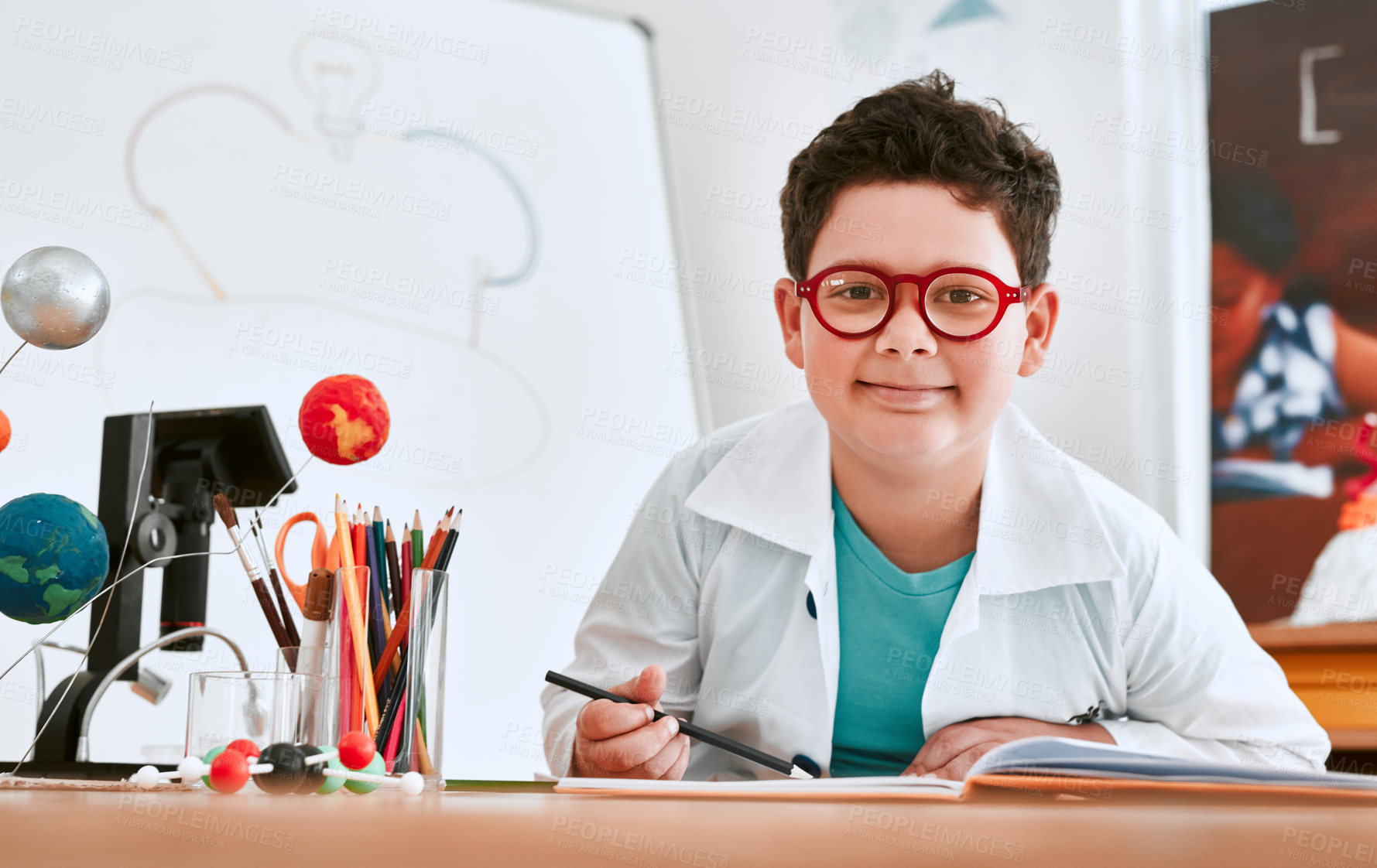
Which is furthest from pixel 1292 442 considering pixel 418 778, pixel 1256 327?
pixel 418 778

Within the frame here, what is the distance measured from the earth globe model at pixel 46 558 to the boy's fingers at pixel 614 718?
14.5 inches

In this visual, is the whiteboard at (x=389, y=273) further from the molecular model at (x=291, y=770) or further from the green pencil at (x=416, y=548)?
the molecular model at (x=291, y=770)

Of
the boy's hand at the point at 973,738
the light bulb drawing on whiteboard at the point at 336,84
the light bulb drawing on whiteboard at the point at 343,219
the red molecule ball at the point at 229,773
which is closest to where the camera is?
the red molecule ball at the point at 229,773

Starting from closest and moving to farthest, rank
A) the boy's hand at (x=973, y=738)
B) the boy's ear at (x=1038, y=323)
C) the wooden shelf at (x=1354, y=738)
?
the boy's hand at (x=973, y=738) < the boy's ear at (x=1038, y=323) < the wooden shelf at (x=1354, y=738)

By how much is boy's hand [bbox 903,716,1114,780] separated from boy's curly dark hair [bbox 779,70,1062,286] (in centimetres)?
45

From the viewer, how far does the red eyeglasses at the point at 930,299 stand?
948 mm

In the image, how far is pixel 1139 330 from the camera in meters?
1.97

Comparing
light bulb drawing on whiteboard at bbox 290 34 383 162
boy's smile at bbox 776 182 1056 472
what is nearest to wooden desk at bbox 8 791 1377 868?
boy's smile at bbox 776 182 1056 472

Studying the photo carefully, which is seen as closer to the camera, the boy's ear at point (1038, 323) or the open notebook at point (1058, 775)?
the open notebook at point (1058, 775)

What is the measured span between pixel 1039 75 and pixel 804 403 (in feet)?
3.52

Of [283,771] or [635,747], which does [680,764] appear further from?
[283,771]

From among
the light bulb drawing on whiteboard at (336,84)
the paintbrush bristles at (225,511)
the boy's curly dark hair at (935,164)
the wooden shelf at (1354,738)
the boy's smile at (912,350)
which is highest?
the light bulb drawing on whiteboard at (336,84)

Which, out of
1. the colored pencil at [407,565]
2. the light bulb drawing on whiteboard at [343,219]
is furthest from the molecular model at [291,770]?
the light bulb drawing on whiteboard at [343,219]

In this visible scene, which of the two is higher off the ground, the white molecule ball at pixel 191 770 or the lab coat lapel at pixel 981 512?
the lab coat lapel at pixel 981 512
